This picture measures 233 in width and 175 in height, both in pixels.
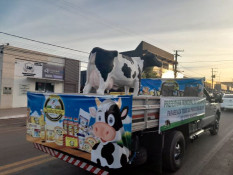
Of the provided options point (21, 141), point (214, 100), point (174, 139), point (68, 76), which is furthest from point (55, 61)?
point (174, 139)

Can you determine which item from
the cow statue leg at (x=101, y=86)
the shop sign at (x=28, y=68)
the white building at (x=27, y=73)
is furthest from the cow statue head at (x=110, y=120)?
the shop sign at (x=28, y=68)

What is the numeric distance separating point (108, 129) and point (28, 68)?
17.5 m

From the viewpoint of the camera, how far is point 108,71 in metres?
4.43

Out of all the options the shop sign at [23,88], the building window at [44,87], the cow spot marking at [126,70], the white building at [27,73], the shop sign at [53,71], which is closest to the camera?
the cow spot marking at [126,70]

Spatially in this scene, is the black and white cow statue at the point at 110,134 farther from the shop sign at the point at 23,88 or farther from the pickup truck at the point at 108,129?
the shop sign at the point at 23,88

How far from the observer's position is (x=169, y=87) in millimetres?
6531

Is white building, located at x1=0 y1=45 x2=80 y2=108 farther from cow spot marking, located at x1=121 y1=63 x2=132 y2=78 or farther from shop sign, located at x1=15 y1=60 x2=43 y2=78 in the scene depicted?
cow spot marking, located at x1=121 y1=63 x2=132 y2=78

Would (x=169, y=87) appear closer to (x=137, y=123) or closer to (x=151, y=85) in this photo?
(x=151, y=85)

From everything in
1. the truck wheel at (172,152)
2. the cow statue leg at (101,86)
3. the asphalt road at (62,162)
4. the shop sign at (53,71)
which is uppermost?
the shop sign at (53,71)

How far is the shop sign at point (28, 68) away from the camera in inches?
678

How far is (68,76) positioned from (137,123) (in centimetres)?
1942

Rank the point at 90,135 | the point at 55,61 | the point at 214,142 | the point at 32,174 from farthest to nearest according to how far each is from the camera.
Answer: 1. the point at 55,61
2. the point at 214,142
3. the point at 32,174
4. the point at 90,135

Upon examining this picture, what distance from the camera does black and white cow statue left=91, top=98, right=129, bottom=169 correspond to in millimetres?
2523

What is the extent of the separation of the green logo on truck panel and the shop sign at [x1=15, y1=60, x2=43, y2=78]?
15.9 metres
